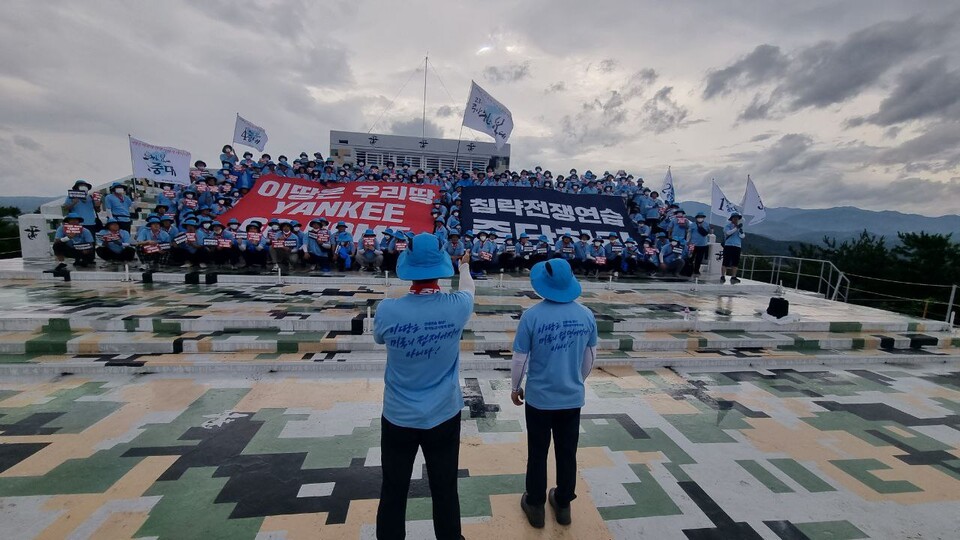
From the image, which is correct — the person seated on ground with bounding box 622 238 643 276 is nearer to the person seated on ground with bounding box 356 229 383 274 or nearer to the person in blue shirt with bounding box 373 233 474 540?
the person seated on ground with bounding box 356 229 383 274

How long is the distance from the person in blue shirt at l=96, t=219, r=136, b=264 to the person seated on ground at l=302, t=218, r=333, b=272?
4.19 meters

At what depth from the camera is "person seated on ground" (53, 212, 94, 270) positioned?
9891mm

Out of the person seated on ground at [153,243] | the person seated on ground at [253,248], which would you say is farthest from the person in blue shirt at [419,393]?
the person seated on ground at [153,243]

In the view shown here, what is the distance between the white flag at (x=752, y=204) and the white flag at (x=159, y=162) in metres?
16.4

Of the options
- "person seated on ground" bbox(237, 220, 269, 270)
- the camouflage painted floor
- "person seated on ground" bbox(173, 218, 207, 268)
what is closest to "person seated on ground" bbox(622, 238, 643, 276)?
the camouflage painted floor

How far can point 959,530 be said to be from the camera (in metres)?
2.72

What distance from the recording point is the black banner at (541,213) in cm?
1423

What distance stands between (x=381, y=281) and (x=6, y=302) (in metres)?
6.19

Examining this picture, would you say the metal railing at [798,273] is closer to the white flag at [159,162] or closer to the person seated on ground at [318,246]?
the person seated on ground at [318,246]

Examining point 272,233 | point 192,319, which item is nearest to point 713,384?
point 192,319

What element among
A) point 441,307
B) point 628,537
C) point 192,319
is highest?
point 441,307

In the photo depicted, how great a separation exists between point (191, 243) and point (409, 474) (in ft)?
36.2

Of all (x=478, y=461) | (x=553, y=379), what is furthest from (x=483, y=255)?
(x=553, y=379)

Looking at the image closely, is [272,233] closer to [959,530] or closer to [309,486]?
[309,486]
